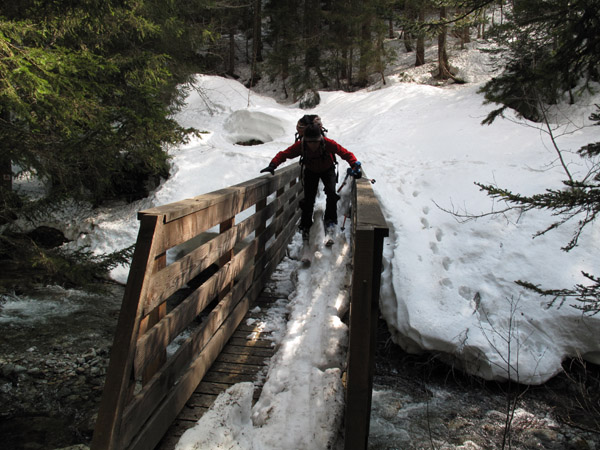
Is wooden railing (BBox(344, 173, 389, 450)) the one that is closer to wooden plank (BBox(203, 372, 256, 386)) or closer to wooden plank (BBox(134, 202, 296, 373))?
wooden plank (BBox(134, 202, 296, 373))

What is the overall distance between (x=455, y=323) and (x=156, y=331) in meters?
4.16

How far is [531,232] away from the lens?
258 inches

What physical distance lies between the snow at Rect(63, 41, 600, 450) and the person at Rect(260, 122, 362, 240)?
0.57 metres

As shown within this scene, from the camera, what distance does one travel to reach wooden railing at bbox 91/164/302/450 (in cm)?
222

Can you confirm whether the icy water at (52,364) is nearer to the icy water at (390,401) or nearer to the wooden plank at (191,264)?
the icy water at (390,401)

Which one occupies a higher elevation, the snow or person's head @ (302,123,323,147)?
person's head @ (302,123,323,147)

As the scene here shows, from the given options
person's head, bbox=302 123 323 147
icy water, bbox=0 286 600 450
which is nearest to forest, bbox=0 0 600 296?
icy water, bbox=0 286 600 450

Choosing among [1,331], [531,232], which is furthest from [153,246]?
[531,232]

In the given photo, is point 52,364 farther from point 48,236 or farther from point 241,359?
point 48,236

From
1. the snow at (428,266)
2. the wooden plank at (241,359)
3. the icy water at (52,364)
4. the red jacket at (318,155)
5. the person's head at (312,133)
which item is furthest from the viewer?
the red jacket at (318,155)

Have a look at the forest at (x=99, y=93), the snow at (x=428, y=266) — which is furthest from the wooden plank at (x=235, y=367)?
the forest at (x=99, y=93)

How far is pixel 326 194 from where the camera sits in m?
6.32

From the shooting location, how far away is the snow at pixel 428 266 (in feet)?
9.07

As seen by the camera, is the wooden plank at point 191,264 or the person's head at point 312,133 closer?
the wooden plank at point 191,264
